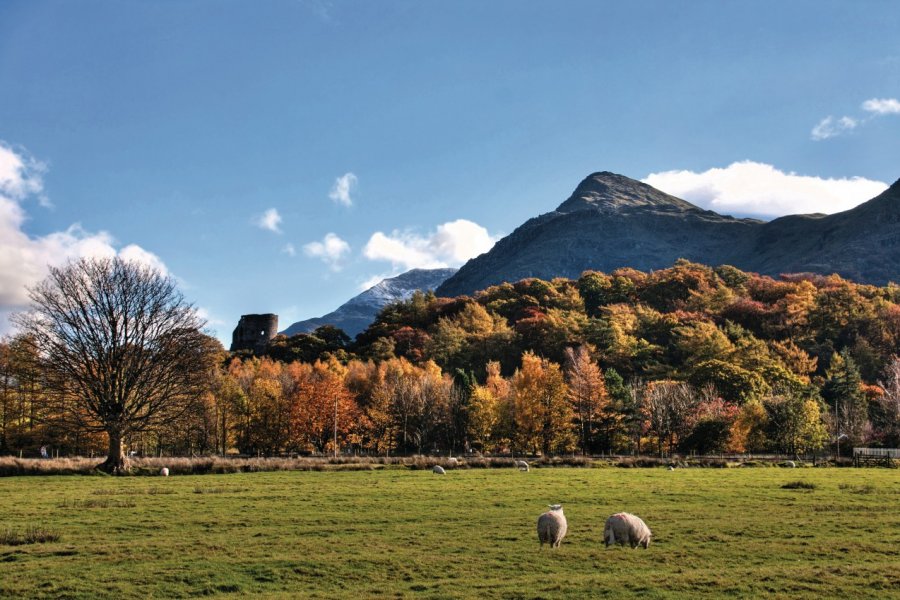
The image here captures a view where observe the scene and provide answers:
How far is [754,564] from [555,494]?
15.7 meters

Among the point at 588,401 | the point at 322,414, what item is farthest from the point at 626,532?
the point at 322,414

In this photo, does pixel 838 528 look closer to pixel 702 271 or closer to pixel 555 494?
pixel 555 494

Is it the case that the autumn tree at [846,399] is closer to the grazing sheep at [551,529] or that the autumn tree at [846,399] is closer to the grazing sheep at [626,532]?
the grazing sheep at [626,532]

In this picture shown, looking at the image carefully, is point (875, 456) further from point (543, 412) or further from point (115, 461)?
point (115, 461)

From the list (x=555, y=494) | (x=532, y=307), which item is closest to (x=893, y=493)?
(x=555, y=494)

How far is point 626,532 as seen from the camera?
1969 cm

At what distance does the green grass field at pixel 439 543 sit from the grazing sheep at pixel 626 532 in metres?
0.41

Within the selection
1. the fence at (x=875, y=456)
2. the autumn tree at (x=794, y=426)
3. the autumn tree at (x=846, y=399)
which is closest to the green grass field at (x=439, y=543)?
the fence at (x=875, y=456)

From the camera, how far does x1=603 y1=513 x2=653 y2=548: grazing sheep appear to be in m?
19.7

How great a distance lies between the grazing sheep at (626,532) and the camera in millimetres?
19703

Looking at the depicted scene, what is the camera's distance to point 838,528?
23.4 meters

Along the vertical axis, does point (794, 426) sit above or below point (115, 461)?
below

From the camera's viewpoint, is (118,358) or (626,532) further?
(118,358)

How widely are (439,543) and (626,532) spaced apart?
5.60 meters
